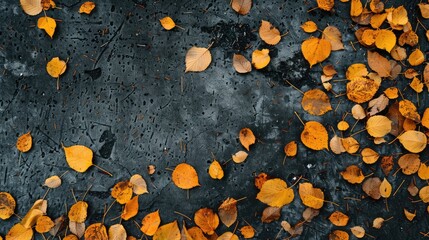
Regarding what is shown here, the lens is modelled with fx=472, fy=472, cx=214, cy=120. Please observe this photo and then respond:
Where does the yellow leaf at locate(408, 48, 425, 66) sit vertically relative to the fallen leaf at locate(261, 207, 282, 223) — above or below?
above

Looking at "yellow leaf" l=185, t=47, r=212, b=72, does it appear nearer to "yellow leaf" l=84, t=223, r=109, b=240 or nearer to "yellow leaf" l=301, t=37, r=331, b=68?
"yellow leaf" l=301, t=37, r=331, b=68

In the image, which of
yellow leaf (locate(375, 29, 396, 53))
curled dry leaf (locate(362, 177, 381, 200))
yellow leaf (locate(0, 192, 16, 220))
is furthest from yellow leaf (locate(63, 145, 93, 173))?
yellow leaf (locate(375, 29, 396, 53))

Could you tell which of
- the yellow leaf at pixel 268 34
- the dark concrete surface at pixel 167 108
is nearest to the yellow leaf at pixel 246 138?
the dark concrete surface at pixel 167 108

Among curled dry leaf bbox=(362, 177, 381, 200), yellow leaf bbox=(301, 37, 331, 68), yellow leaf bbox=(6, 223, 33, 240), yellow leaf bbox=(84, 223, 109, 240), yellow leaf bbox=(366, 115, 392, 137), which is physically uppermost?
yellow leaf bbox=(301, 37, 331, 68)

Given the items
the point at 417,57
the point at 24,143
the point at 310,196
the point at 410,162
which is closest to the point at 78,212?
the point at 24,143

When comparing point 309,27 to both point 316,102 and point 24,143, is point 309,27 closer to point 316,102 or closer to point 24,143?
point 316,102

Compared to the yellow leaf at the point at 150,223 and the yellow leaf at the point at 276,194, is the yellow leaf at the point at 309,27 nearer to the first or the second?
the yellow leaf at the point at 276,194
